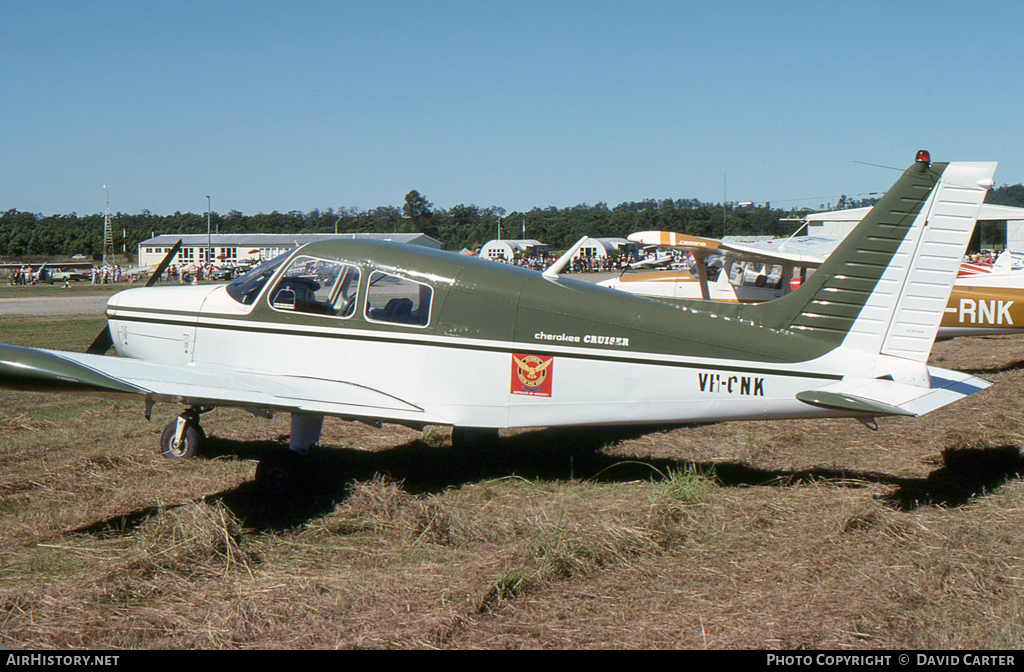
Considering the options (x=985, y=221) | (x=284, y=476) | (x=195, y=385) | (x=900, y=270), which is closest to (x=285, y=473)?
(x=284, y=476)

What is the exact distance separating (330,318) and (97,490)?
226cm

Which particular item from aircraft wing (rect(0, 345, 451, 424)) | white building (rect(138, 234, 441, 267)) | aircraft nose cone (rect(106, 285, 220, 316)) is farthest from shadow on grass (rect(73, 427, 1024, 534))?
white building (rect(138, 234, 441, 267))

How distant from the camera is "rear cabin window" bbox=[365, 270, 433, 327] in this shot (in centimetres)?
624

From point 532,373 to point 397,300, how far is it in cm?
128

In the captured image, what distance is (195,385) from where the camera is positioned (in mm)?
5602

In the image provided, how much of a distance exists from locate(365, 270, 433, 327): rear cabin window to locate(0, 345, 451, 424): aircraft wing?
2.04 ft

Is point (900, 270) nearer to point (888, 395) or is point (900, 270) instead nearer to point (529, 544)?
point (888, 395)

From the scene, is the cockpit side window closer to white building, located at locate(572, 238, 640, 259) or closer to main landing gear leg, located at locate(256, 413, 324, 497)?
main landing gear leg, located at locate(256, 413, 324, 497)

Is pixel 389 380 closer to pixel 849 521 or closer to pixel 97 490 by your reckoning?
pixel 97 490

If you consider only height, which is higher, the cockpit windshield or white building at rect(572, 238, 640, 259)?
white building at rect(572, 238, 640, 259)

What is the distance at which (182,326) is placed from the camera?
6.83 metres
